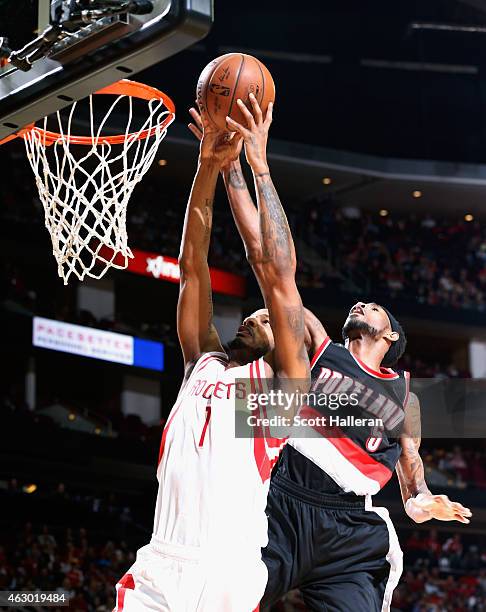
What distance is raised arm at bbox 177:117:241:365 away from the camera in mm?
4355

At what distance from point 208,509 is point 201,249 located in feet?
3.74

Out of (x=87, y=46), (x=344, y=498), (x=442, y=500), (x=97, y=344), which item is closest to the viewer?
(x=87, y=46)

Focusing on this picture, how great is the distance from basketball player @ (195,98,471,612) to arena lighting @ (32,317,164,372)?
10641 mm

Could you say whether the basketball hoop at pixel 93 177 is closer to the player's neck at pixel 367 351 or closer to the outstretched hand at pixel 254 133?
the outstretched hand at pixel 254 133

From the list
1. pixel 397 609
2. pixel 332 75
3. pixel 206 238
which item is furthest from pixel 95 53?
pixel 332 75

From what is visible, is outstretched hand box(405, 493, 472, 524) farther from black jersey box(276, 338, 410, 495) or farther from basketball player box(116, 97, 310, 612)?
basketball player box(116, 97, 310, 612)

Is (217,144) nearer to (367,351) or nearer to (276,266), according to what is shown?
(276,266)

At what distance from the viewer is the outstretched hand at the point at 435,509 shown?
4.66 metres

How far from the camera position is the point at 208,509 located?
12.6 ft

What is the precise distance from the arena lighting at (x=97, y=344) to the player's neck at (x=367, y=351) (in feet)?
34.5

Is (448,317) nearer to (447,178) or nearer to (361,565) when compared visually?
(447,178)

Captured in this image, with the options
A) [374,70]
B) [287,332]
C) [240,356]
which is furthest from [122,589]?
[374,70]

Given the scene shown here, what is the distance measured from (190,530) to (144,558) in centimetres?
A: 22

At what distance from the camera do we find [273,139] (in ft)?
62.1
